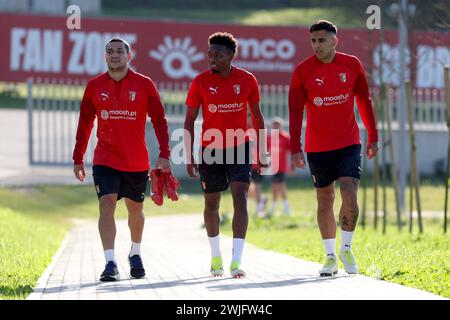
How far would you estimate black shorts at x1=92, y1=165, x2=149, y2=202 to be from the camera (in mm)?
12125

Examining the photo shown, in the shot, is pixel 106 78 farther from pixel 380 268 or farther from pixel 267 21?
pixel 267 21

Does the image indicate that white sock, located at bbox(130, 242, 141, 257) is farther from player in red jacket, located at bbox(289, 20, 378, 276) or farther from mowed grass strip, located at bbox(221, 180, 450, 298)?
mowed grass strip, located at bbox(221, 180, 450, 298)

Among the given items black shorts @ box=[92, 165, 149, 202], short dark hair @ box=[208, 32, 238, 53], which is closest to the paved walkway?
black shorts @ box=[92, 165, 149, 202]

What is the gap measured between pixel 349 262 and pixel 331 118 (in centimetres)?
133

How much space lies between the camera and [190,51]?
1592 inches

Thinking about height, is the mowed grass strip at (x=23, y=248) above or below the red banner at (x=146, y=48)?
below

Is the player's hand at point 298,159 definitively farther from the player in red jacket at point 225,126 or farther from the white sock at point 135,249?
the white sock at point 135,249

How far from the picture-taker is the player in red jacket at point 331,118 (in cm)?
1208

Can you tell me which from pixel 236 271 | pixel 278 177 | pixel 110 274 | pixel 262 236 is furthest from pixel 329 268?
pixel 278 177

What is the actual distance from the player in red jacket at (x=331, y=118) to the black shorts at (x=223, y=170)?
496 mm

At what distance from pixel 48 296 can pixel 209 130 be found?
2892mm

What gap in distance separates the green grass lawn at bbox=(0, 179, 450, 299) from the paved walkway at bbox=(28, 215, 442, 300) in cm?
25

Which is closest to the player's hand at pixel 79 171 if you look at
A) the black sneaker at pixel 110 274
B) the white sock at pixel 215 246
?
the black sneaker at pixel 110 274

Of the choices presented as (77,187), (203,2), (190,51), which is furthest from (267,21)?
(77,187)
